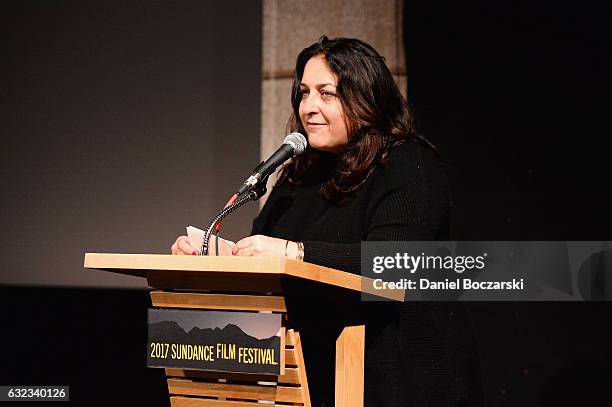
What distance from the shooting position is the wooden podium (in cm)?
170

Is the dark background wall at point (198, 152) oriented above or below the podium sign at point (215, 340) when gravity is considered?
above

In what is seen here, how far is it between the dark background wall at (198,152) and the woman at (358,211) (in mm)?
546

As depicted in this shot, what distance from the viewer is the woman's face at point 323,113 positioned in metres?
2.54

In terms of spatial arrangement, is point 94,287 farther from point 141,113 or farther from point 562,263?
point 562,263

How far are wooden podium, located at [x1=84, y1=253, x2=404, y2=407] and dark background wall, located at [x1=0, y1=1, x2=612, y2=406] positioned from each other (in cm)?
116

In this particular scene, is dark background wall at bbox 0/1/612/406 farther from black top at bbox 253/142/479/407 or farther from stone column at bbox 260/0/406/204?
black top at bbox 253/142/479/407

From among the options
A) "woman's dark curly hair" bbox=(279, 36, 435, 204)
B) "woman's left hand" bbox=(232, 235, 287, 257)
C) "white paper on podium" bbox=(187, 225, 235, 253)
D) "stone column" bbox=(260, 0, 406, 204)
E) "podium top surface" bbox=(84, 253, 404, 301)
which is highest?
"stone column" bbox=(260, 0, 406, 204)

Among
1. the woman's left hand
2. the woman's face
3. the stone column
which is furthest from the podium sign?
the stone column

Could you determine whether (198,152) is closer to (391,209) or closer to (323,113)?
(323,113)

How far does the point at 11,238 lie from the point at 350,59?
1.59 meters

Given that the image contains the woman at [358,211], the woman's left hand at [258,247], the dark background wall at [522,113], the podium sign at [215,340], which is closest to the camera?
the podium sign at [215,340]

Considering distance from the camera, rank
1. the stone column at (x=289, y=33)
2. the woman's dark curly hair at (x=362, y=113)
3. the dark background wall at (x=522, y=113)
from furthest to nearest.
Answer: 1. the stone column at (x=289, y=33)
2. the dark background wall at (x=522, y=113)
3. the woman's dark curly hair at (x=362, y=113)

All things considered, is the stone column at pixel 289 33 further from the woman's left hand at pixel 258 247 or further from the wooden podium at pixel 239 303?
the wooden podium at pixel 239 303

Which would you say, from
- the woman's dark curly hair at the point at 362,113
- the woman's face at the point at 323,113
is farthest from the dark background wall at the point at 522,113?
the woman's face at the point at 323,113
